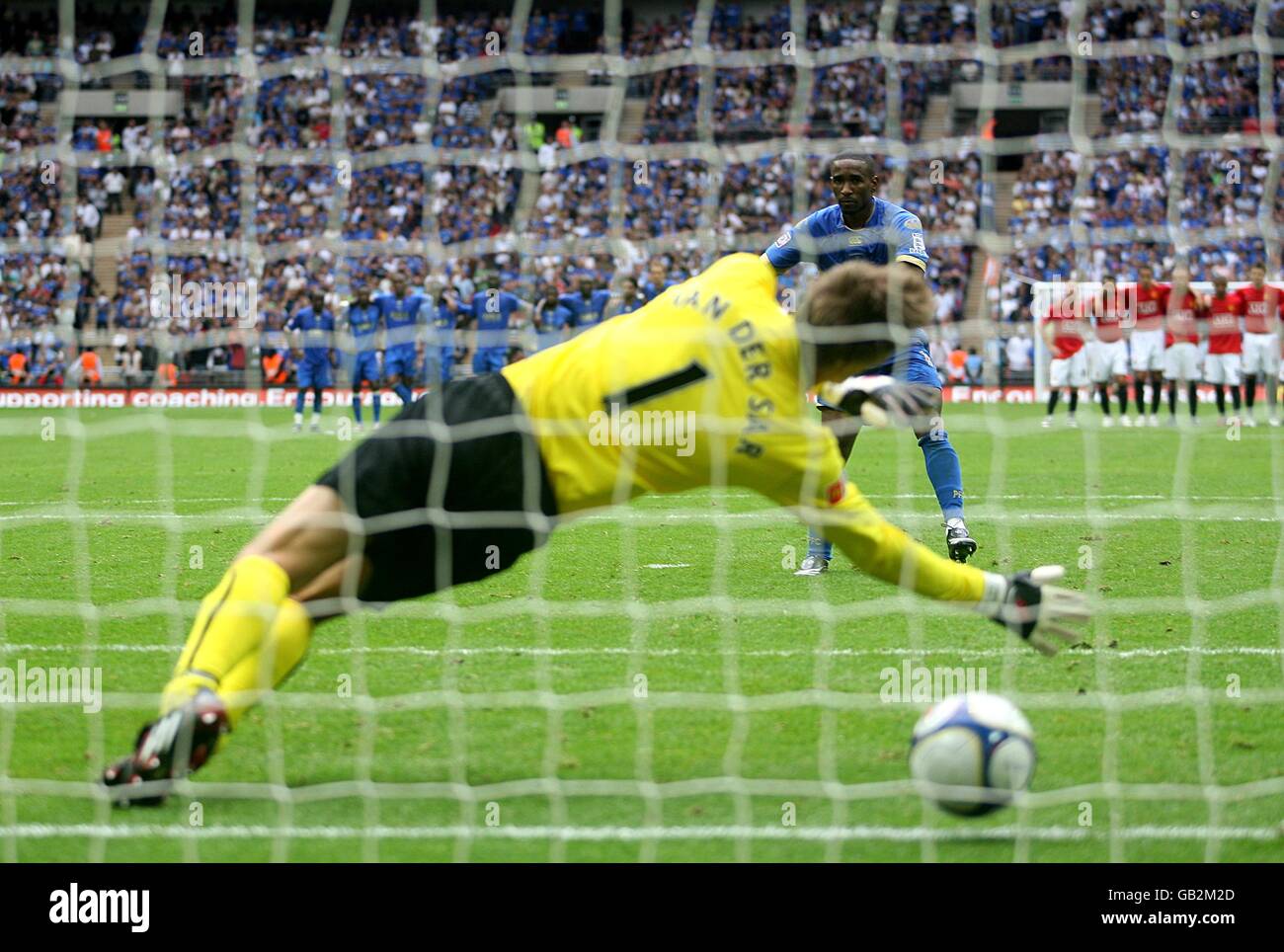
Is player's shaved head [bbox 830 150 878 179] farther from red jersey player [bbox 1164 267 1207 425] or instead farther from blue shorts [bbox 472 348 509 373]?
blue shorts [bbox 472 348 509 373]

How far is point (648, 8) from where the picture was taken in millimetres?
35156

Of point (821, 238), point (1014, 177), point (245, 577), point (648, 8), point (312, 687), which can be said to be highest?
point (648, 8)

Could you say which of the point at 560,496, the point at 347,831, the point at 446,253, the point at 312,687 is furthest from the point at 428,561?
the point at 446,253

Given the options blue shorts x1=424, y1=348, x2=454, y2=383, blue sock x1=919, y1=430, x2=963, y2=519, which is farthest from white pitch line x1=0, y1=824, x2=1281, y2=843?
blue shorts x1=424, y1=348, x2=454, y2=383

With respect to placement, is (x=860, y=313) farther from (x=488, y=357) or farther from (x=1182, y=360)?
(x=1182, y=360)

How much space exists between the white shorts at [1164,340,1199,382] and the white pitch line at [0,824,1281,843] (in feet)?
60.1

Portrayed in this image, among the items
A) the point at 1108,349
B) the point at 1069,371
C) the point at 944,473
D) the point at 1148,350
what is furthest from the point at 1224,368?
the point at 944,473

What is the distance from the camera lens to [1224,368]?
20.2 metres

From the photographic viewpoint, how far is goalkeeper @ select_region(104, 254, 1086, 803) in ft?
13.3

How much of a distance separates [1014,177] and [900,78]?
13.6 ft

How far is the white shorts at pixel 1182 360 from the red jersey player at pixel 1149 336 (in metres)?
0.13

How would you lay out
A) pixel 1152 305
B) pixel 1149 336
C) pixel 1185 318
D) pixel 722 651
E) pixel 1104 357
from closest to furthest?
pixel 722 651 < pixel 1152 305 < pixel 1185 318 < pixel 1149 336 < pixel 1104 357

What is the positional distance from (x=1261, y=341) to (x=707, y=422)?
19268 mm

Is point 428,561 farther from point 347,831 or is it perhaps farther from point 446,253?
point 446,253
